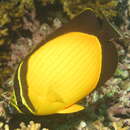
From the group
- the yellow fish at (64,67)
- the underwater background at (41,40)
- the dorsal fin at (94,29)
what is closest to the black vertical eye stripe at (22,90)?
the yellow fish at (64,67)

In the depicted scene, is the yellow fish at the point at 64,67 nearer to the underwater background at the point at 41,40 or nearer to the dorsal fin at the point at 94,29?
the dorsal fin at the point at 94,29

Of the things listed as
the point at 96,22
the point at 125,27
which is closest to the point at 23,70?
the point at 96,22

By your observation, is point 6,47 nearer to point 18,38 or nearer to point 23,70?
point 18,38

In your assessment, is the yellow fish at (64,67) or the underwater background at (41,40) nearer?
the yellow fish at (64,67)

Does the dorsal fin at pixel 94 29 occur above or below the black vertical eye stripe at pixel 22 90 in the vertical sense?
above

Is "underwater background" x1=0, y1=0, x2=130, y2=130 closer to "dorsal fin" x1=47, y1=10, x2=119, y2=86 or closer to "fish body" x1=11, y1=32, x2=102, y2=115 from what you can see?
"fish body" x1=11, y1=32, x2=102, y2=115

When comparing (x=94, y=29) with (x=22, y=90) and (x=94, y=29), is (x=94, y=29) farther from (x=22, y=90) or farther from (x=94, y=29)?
(x=22, y=90)

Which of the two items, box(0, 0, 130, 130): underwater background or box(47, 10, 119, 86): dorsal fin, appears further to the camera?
box(0, 0, 130, 130): underwater background

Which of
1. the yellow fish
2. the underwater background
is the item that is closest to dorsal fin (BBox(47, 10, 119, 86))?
the yellow fish
